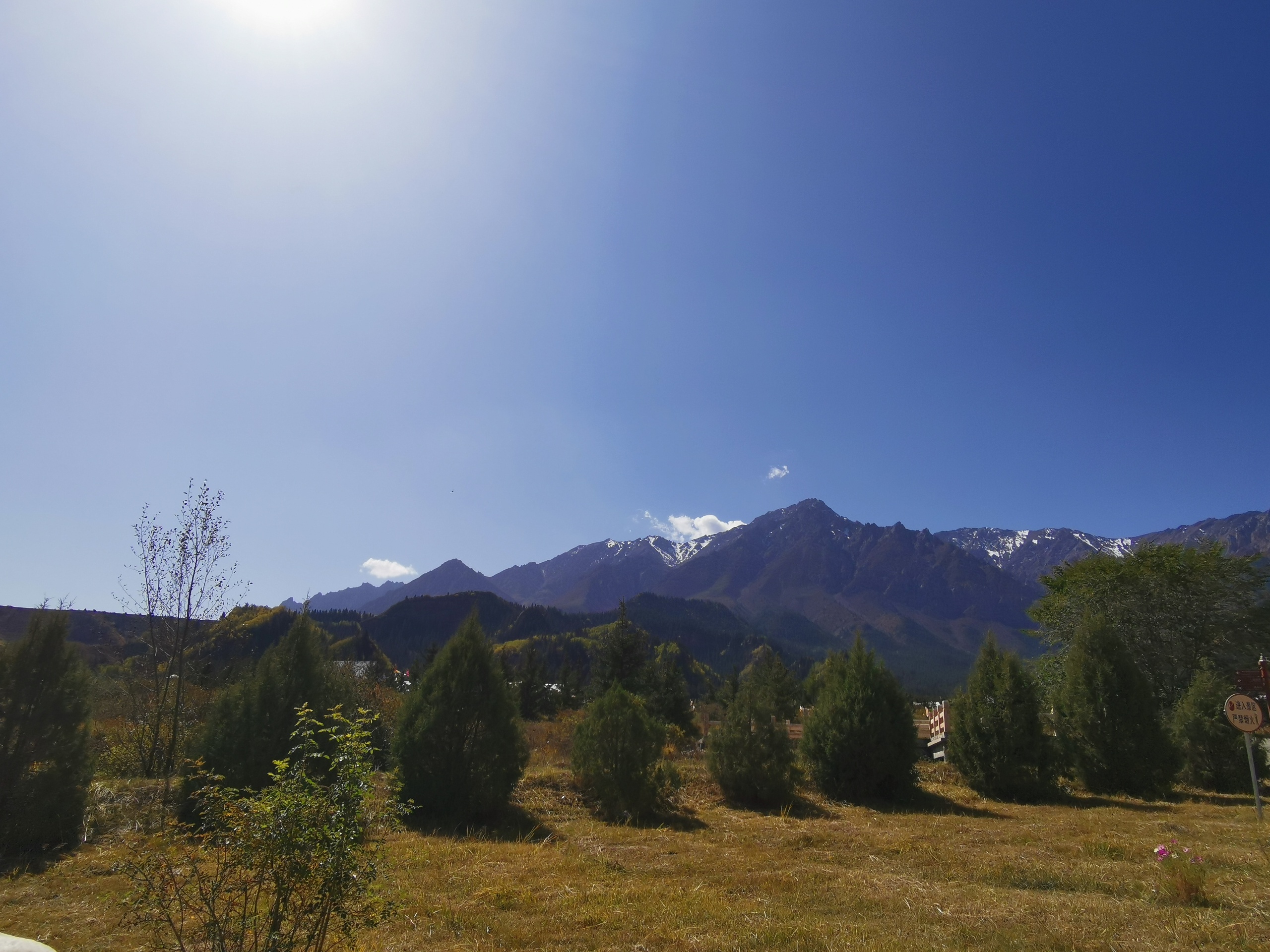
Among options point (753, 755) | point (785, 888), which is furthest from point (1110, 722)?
point (785, 888)

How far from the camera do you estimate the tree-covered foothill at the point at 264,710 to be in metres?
10.6

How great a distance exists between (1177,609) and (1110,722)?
14.0 meters

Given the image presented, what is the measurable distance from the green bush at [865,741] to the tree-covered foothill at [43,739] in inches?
535

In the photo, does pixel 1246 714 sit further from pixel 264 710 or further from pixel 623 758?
pixel 264 710

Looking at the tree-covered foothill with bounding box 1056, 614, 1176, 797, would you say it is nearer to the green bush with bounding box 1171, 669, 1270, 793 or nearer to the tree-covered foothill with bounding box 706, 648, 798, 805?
the green bush with bounding box 1171, 669, 1270, 793

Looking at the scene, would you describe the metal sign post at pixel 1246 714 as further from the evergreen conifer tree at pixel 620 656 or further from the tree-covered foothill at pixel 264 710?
the evergreen conifer tree at pixel 620 656

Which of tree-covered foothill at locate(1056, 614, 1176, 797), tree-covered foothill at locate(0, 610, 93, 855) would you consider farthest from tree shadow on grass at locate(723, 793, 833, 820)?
tree-covered foothill at locate(0, 610, 93, 855)

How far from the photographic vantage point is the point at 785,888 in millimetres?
6504

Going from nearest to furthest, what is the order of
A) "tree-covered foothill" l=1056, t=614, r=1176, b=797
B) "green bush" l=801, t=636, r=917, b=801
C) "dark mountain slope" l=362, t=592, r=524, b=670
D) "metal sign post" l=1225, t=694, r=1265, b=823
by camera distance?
"metal sign post" l=1225, t=694, r=1265, b=823 → "green bush" l=801, t=636, r=917, b=801 → "tree-covered foothill" l=1056, t=614, r=1176, b=797 → "dark mountain slope" l=362, t=592, r=524, b=670

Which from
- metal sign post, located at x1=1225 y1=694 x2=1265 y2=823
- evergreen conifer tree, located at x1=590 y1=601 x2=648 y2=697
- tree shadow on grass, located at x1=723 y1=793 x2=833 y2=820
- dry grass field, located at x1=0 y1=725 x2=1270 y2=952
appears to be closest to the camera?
dry grass field, located at x1=0 y1=725 x2=1270 y2=952

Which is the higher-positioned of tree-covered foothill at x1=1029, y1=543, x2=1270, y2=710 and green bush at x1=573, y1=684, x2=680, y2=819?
tree-covered foothill at x1=1029, y1=543, x2=1270, y2=710

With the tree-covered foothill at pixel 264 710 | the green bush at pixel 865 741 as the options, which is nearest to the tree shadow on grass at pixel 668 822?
the green bush at pixel 865 741

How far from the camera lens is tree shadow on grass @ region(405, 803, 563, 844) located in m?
9.77

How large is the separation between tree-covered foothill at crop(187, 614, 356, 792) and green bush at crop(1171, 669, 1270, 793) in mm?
20715
